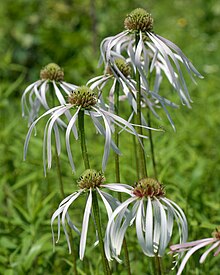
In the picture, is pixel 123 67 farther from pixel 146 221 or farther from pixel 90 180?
pixel 146 221

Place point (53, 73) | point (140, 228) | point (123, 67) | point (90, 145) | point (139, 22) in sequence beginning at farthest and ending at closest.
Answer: point (90, 145), point (53, 73), point (123, 67), point (139, 22), point (140, 228)

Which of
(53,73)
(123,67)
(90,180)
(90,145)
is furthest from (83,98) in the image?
(90,145)

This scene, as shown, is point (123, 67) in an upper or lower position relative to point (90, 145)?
lower

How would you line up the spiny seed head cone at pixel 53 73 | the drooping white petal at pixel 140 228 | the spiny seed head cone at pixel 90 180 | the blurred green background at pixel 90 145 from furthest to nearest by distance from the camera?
the blurred green background at pixel 90 145
the spiny seed head cone at pixel 53 73
the spiny seed head cone at pixel 90 180
the drooping white petal at pixel 140 228

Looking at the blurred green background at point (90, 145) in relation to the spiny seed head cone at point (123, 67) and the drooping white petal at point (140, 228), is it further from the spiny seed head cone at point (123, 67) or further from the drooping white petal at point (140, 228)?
the drooping white petal at point (140, 228)

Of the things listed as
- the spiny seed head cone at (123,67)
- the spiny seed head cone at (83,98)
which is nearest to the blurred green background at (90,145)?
the spiny seed head cone at (123,67)

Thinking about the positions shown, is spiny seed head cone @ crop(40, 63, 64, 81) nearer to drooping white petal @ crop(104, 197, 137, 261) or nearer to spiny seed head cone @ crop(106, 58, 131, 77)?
spiny seed head cone @ crop(106, 58, 131, 77)
